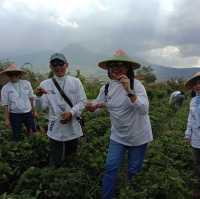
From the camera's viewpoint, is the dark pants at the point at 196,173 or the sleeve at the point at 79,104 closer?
the sleeve at the point at 79,104

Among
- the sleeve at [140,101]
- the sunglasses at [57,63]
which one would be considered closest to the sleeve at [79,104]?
the sunglasses at [57,63]

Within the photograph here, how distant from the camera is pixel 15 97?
23.6 ft

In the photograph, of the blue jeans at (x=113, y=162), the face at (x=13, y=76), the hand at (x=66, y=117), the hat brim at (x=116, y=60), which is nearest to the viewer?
the hat brim at (x=116, y=60)

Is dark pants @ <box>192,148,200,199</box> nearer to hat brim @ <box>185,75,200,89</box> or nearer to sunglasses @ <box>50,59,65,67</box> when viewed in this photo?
hat brim @ <box>185,75,200,89</box>

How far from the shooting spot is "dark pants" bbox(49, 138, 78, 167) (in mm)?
5354

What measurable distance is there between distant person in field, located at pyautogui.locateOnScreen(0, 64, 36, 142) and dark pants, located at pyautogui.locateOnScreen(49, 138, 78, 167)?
6.30 feet

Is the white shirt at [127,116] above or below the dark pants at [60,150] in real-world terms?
above

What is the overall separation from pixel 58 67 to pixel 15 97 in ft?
7.45

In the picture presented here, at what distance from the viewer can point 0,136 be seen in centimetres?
742

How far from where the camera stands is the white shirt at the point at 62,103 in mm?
5238

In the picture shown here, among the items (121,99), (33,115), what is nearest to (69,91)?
(121,99)

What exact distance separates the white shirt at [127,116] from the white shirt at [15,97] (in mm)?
2759

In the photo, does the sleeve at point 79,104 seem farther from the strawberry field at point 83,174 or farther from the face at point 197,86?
the face at point 197,86

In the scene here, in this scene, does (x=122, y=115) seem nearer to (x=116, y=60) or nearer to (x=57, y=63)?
(x=116, y=60)
